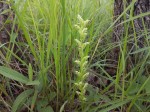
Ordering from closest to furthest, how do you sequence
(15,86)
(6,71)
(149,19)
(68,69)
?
(6,71), (68,69), (15,86), (149,19)

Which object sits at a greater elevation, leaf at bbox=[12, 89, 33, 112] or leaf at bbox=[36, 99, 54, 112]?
leaf at bbox=[12, 89, 33, 112]

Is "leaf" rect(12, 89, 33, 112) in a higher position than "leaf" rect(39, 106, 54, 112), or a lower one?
higher

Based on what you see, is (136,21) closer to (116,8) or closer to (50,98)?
(116,8)

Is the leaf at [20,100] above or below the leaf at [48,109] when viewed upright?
above

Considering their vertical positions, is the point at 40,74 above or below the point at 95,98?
above

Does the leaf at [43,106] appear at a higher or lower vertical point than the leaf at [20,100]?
lower

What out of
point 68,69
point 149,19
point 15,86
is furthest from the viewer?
point 149,19

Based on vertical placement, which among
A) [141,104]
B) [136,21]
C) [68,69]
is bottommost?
[141,104]

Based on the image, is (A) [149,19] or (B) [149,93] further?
(A) [149,19]

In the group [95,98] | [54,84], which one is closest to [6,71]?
[54,84]

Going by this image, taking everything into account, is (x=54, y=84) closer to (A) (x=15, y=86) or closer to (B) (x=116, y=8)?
(A) (x=15, y=86)
